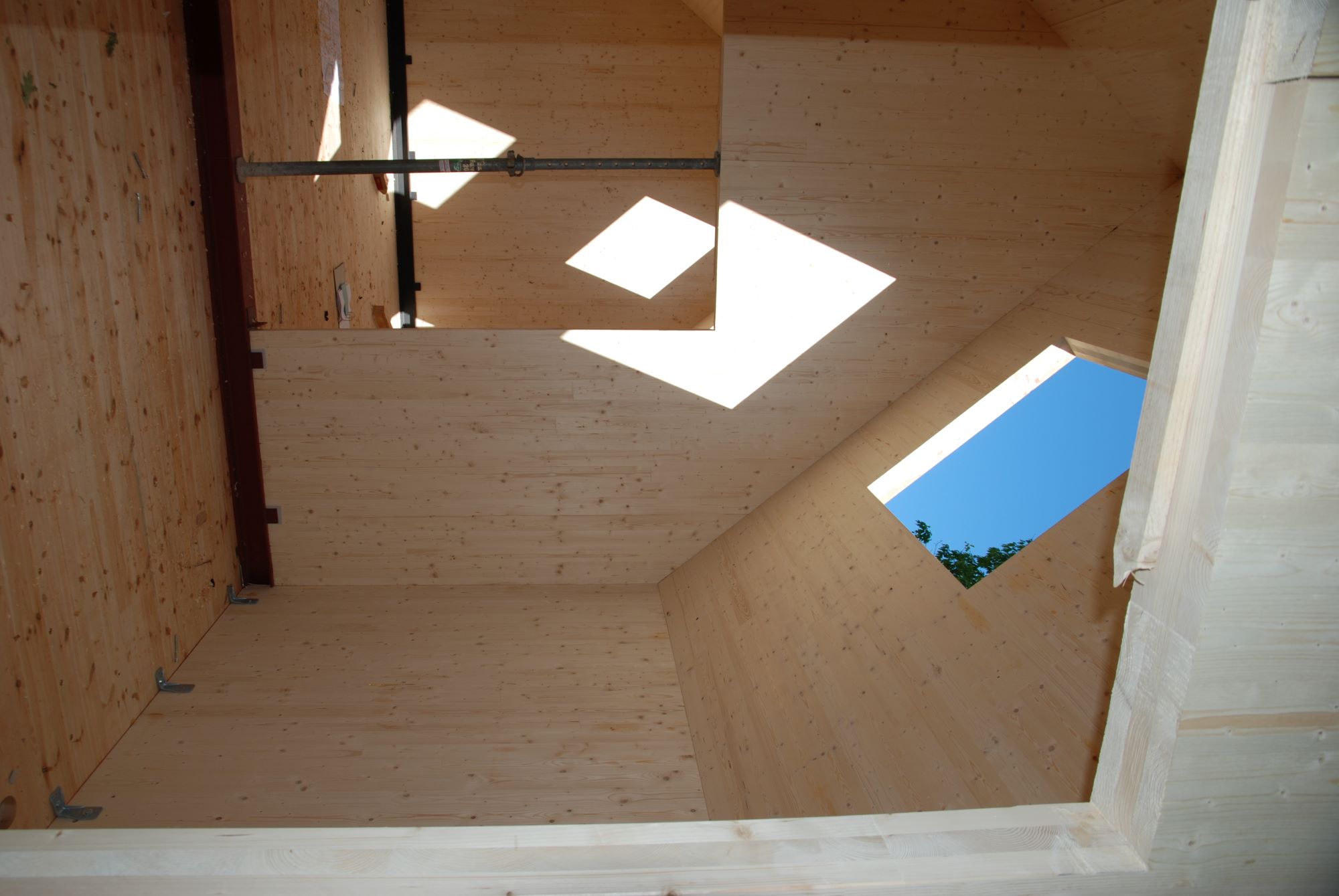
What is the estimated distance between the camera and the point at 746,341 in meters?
3.80

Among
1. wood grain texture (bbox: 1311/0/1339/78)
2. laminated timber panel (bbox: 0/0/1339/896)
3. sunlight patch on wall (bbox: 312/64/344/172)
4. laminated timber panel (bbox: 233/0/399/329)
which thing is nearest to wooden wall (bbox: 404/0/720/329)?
laminated timber panel (bbox: 233/0/399/329)

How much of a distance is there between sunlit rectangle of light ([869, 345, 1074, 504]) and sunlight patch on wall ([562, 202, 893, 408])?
750 mm

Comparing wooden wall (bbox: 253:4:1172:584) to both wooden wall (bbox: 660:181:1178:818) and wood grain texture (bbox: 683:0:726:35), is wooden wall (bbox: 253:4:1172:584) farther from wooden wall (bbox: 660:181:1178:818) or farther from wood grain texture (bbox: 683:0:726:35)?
wood grain texture (bbox: 683:0:726:35)

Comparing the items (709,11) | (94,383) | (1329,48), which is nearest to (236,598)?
(94,383)

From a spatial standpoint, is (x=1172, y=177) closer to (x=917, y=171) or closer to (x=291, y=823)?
(x=917, y=171)

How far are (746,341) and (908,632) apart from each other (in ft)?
5.52

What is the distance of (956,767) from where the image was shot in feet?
6.50

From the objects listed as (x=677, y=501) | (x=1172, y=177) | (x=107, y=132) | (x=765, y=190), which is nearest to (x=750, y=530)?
(x=677, y=501)

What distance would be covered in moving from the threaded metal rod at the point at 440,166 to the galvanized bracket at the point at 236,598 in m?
1.75

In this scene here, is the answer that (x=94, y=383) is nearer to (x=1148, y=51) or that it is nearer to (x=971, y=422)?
(x=971, y=422)

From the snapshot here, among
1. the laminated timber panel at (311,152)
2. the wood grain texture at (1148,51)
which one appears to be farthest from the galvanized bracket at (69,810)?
the wood grain texture at (1148,51)

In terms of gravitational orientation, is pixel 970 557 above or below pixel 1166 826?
below

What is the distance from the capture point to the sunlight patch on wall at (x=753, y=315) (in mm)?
3703

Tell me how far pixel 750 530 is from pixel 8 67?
117 inches
